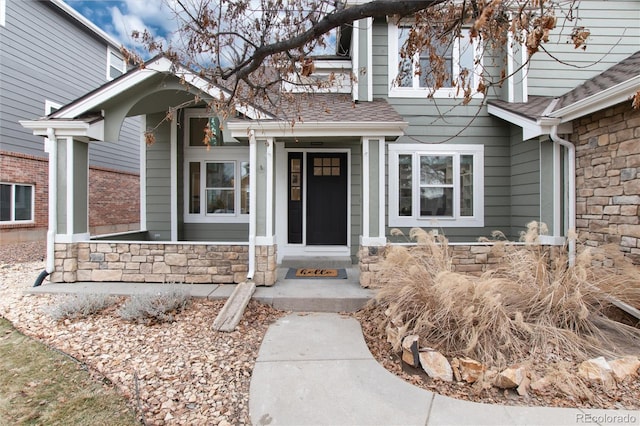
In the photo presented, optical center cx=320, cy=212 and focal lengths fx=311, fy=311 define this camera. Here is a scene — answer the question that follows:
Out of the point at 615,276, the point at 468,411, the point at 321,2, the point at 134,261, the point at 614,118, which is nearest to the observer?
the point at 468,411

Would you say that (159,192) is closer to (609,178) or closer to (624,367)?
(624,367)

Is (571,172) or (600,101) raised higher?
(600,101)

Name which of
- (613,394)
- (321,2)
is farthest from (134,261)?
(613,394)

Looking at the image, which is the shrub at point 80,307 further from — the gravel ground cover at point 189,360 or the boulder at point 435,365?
the boulder at point 435,365

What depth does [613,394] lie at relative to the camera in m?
2.69

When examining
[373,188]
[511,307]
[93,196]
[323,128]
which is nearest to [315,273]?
[373,188]

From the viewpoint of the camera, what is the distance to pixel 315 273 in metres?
6.01

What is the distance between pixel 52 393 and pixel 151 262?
9.23 ft

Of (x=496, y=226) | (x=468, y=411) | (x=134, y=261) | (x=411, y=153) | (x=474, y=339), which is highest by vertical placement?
(x=411, y=153)

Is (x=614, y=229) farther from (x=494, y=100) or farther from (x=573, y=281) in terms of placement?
(x=494, y=100)

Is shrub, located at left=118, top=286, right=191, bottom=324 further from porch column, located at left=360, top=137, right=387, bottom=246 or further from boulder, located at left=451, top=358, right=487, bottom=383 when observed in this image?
boulder, located at left=451, top=358, right=487, bottom=383

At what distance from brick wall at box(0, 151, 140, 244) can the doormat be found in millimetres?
8957

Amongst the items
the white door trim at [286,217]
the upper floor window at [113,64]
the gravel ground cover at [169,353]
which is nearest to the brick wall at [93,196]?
the upper floor window at [113,64]

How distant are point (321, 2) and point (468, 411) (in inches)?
168
